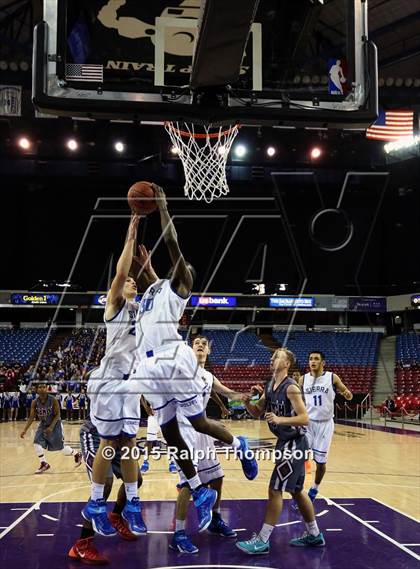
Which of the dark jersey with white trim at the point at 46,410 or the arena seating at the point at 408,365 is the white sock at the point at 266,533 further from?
the arena seating at the point at 408,365

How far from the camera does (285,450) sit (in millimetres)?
4633

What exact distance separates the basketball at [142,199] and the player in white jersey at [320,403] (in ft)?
10.4

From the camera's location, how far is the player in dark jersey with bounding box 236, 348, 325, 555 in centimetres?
450

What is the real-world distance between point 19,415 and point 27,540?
44.3 feet

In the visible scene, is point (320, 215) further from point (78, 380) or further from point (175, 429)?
point (175, 429)

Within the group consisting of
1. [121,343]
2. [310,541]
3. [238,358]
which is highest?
[121,343]

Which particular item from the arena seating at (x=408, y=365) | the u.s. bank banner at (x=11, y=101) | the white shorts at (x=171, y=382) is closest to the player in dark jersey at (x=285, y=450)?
the white shorts at (x=171, y=382)

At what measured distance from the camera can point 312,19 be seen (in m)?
4.68

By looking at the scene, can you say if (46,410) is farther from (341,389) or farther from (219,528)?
(341,389)

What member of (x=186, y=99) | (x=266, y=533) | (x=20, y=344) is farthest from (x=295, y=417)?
(x=20, y=344)

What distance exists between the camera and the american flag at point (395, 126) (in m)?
18.8

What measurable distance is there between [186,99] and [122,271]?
133cm

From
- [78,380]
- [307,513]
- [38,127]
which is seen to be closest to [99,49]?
[307,513]

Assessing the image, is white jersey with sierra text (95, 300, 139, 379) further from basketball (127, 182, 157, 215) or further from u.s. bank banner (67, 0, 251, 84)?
u.s. bank banner (67, 0, 251, 84)
